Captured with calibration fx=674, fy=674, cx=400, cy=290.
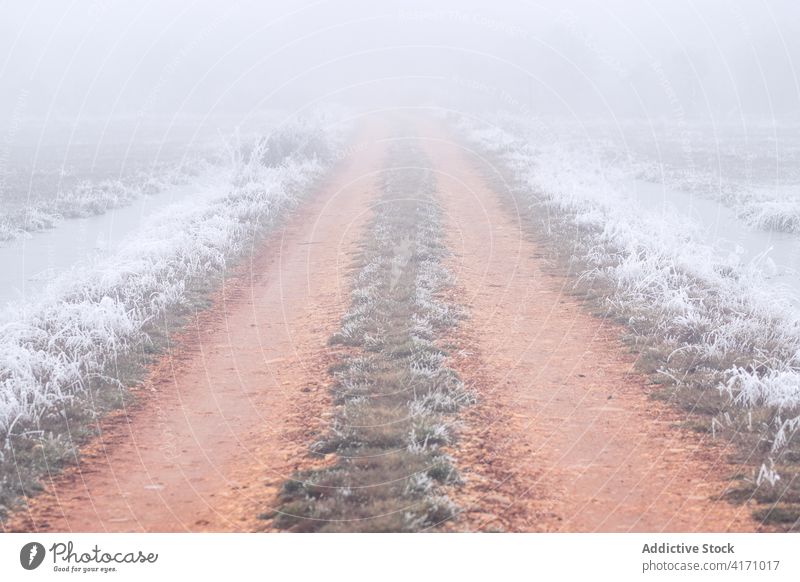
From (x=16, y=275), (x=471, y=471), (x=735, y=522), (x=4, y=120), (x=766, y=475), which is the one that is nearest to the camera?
(x=735, y=522)

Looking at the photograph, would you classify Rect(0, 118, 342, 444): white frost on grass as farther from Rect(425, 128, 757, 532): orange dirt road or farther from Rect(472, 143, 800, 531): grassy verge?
Rect(472, 143, 800, 531): grassy verge

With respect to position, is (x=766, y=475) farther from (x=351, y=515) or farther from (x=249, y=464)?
(x=249, y=464)

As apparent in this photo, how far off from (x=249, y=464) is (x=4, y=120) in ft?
250

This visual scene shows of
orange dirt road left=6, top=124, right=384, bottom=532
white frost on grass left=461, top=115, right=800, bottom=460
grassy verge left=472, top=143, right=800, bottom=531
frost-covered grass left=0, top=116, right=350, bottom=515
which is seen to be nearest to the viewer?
orange dirt road left=6, top=124, right=384, bottom=532

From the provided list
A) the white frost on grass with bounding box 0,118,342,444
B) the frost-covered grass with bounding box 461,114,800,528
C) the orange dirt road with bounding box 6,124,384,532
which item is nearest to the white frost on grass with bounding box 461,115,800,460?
the frost-covered grass with bounding box 461,114,800,528

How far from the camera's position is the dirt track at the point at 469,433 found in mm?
5992

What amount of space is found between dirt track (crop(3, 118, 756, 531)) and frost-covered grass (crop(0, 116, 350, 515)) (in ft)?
1.52

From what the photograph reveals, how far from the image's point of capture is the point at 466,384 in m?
8.71

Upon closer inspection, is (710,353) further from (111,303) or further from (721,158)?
(721,158)
